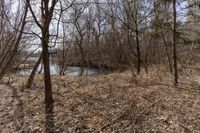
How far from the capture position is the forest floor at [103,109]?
5297mm

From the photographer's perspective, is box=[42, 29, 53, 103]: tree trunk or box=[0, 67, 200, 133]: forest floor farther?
box=[42, 29, 53, 103]: tree trunk

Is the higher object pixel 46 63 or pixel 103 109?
pixel 46 63

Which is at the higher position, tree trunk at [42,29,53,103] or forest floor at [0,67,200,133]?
tree trunk at [42,29,53,103]

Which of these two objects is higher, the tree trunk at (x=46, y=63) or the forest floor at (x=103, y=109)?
the tree trunk at (x=46, y=63)

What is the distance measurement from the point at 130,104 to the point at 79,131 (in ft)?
6.05

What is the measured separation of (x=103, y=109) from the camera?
6.11 meters

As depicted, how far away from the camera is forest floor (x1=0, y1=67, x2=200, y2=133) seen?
5.30 meters

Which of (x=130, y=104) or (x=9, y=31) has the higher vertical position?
(x=9, y=31)

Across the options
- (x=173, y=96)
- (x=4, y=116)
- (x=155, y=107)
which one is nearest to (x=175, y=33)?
(x=173, y=96)

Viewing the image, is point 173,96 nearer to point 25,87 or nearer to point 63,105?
point 63,105

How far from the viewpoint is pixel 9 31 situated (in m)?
14.5

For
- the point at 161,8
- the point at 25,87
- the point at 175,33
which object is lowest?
the point at 25,87

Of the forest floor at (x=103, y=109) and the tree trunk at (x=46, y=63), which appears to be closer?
the forest floor at (x=103, y=109)

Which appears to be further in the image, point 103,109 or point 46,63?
point 46,63
